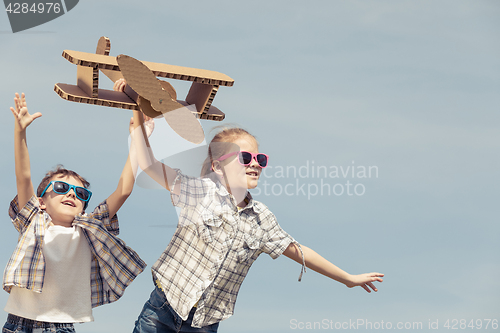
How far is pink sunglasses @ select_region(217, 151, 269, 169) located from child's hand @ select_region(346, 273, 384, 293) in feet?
4.27

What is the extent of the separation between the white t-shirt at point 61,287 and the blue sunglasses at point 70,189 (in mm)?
245

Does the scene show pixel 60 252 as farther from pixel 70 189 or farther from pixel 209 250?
pixel 209 250

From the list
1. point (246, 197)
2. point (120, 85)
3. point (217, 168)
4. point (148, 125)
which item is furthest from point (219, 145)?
point (120, 85)

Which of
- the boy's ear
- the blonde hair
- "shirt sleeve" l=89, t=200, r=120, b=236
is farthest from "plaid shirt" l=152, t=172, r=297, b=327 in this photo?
the boy's ear

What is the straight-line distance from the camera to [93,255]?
17.0ft

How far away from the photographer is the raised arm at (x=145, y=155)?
492 centimetres

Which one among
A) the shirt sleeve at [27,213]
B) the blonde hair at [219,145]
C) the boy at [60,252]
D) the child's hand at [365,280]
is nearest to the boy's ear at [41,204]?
the boy at [60,252]

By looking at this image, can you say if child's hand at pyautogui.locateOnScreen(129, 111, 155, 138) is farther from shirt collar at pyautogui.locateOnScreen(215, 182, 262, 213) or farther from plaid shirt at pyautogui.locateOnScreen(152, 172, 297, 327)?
shirt collar at pyautogui.locateOnScreen(215, 182, 262, 213)

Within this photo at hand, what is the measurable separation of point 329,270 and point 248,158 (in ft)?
3.95

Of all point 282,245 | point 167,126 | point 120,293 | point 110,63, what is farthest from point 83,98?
point 282,245

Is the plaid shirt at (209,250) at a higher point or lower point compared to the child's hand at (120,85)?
lower

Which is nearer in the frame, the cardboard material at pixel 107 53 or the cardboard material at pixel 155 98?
the cardboard material at pixel 155 98

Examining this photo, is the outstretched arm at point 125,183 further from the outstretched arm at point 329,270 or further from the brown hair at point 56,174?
the outstretched arm at point 329,270

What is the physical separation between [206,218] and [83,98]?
130 centimetres
